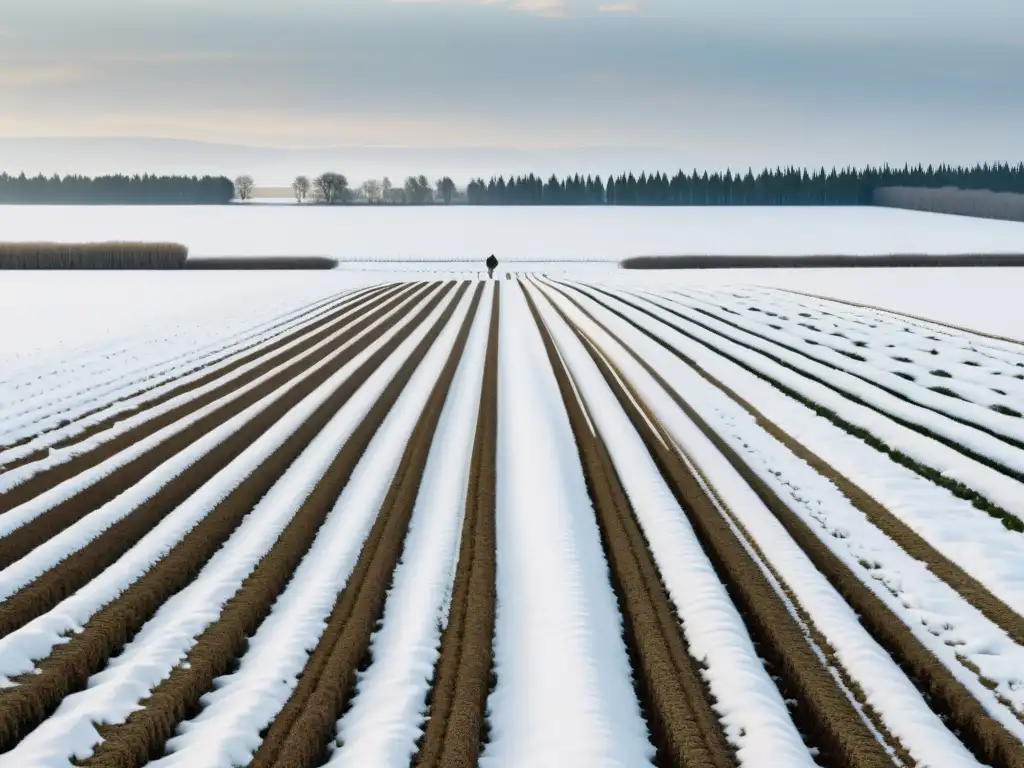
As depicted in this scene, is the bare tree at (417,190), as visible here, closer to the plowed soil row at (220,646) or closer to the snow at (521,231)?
the snow at (521,231)

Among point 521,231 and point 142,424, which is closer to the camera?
point 142,424

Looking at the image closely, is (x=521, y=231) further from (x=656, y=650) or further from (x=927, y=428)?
(x=656, y=650)

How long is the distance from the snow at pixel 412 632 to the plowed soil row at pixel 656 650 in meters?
1.19

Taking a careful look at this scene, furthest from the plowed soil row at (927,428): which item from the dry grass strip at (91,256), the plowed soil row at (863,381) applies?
the dry grass strip at (91,256)

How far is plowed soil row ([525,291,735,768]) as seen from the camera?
4668mm

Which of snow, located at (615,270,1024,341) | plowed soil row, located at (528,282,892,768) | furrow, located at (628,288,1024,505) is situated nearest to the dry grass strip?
snow, located at (615,270,1024,341)

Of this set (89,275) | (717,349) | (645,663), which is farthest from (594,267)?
(645,663)

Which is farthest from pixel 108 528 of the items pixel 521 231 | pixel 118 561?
pixel 521 231

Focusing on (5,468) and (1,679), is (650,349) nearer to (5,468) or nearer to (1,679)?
(5,468)

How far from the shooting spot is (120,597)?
6.41 metres

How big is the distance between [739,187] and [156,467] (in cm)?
15667

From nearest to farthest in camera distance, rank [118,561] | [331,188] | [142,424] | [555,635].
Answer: [555,635] < [118,561] < [142,424] < [331,188]

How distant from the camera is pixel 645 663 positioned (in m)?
5.47

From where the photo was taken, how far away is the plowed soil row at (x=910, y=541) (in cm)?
625
